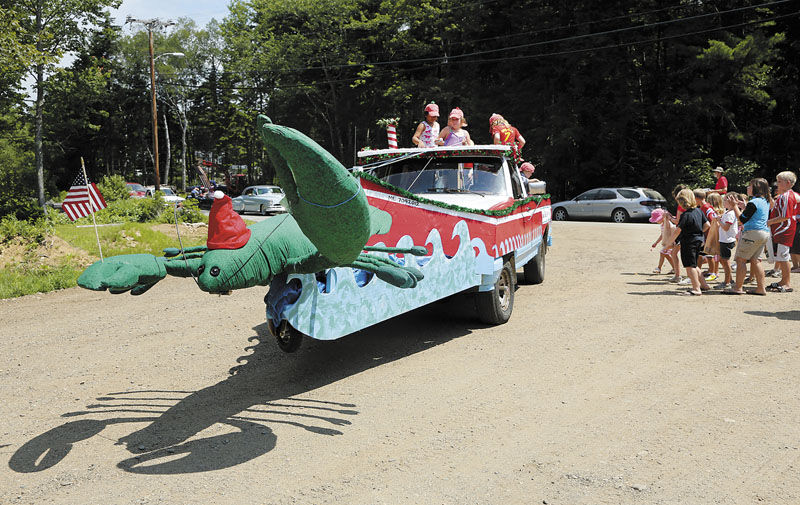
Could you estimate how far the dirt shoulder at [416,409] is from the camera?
3.92 m

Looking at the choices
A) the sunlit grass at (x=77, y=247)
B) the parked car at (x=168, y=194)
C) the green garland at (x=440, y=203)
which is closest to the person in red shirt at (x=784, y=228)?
the green garland at (x=440, y=203)

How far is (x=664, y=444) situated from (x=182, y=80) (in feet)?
201

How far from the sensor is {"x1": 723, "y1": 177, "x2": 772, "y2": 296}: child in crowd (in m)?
9.55

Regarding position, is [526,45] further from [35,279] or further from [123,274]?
[123,274]

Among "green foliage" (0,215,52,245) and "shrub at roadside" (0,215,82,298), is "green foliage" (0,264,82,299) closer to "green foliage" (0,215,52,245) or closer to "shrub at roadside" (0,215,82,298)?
"shrub at roadside" (0,215,82,298)

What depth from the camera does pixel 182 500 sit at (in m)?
3.73

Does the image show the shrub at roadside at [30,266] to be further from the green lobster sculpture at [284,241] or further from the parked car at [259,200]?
the parked car at [259,200]

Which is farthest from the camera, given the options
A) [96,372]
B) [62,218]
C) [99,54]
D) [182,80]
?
[182,80]

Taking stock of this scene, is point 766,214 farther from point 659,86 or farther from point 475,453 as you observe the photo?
point 659,86

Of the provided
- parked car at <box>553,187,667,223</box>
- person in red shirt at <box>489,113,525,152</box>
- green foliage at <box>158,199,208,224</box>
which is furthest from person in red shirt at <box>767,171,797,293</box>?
parked car at <box>553,187,667,223</box>

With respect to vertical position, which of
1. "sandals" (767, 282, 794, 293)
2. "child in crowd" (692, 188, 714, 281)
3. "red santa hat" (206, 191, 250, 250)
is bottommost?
"sandals" (767, 282, 794, 293)

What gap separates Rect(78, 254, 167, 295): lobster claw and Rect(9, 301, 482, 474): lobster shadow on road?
44.1 inches

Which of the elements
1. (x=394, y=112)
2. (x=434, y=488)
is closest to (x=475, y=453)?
(x=434, y=488)

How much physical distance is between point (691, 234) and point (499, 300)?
365cm
